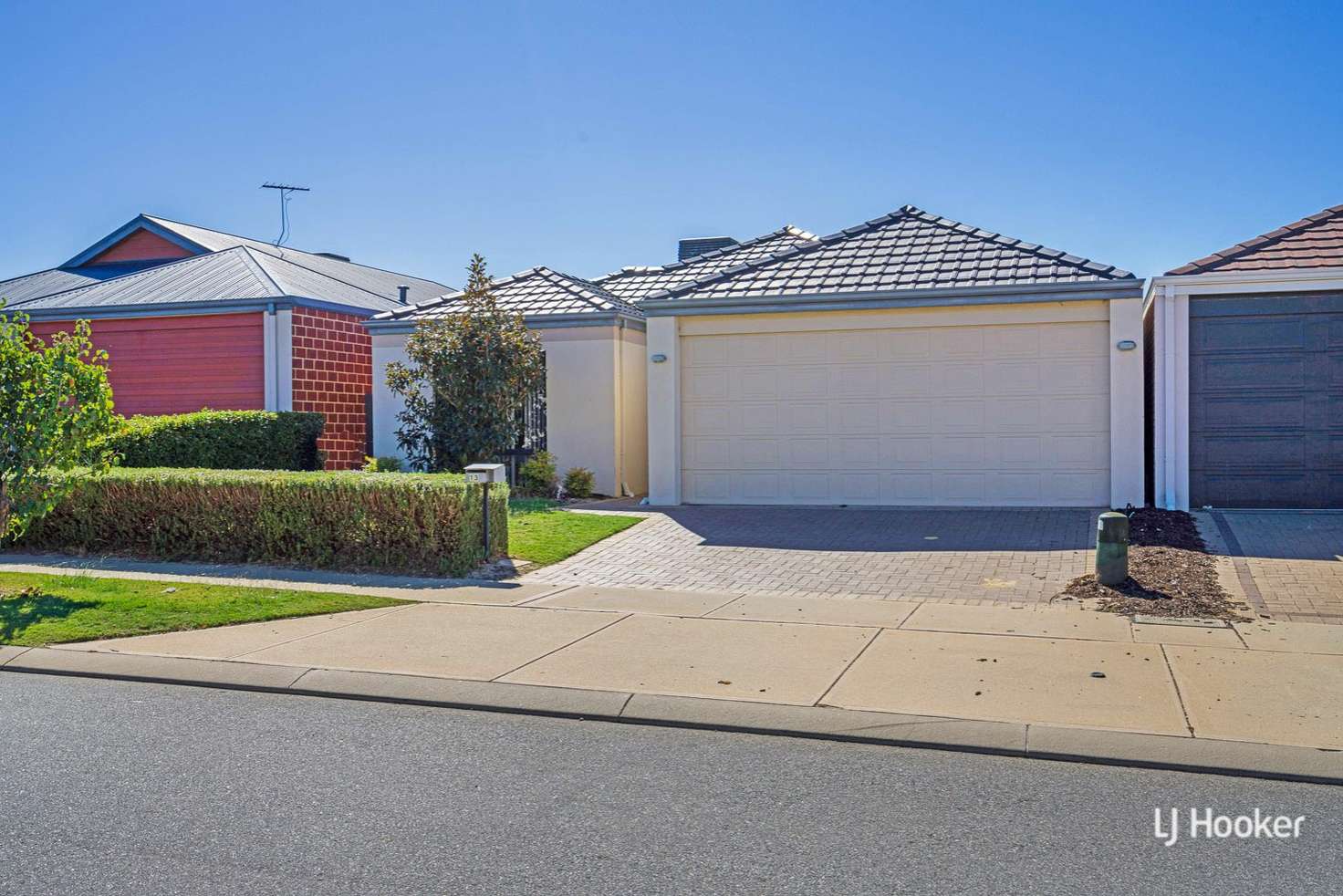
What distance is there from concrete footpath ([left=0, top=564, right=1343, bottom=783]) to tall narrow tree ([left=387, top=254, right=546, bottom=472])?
6.89m

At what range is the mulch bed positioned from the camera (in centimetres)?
941

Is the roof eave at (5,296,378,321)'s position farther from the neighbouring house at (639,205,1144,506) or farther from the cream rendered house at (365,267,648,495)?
the neighbouring house at (639,205,1144,506)

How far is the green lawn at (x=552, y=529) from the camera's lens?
41.0 ft

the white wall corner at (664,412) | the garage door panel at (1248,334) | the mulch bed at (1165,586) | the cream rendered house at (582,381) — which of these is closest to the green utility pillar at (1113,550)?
the mulch bed at (1165,586)

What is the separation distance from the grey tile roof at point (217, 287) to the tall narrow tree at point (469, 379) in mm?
4231

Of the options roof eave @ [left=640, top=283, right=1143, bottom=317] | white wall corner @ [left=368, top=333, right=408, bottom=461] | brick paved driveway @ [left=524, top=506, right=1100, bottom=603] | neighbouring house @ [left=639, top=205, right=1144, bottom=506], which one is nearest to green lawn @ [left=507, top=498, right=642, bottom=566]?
brick paved driveway @ [left=524, top=506, right=1100, bottom=603]

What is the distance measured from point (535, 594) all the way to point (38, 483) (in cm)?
461

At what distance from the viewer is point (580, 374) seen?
1798cm

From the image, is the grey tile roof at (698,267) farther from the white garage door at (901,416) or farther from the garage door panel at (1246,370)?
the garage door panel at (1246,370)

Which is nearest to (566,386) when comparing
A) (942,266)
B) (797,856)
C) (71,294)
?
(942,266)

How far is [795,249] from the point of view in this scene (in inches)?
699

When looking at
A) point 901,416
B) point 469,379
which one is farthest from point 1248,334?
point 469,379

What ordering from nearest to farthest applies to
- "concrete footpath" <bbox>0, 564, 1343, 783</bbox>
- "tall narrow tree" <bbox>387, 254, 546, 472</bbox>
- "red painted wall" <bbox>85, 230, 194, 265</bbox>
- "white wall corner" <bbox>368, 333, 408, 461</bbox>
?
"concrete footpath" <bbox>0, 564, 1343, 783</bbox> → "tall narrow tree" <bbox>387, 254, 546, 472</bbox> → "white wall corner" <bbox>368, 333, 408, 461</bbox> → "red painted wall" <bbox>85, 230, 194, 265</bbox>

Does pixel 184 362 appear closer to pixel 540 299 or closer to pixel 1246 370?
pixel 540 299
